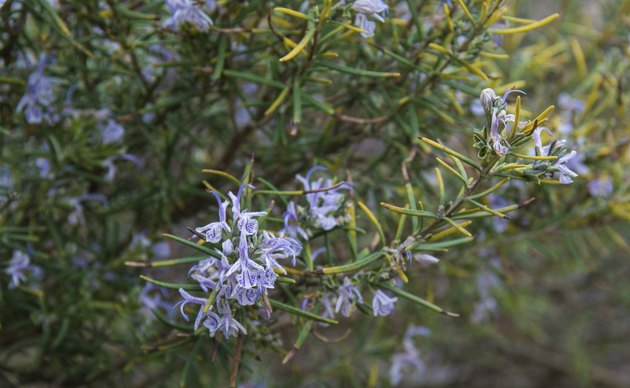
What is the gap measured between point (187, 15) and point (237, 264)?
529mm

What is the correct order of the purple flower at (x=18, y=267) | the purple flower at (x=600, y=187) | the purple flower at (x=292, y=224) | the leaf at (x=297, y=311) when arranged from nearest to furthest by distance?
the leaf at (x=297, y=311) < the purple flower at (x=292, y=224) < the purple flower at (x=18, y=267) < the purple flower at (x=600, y=187)

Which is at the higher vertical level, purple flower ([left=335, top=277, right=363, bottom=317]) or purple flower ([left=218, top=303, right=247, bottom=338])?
purple flower ([left=218, top=303, right=247, bottom=338])

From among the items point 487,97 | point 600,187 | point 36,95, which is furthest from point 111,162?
point 600,187

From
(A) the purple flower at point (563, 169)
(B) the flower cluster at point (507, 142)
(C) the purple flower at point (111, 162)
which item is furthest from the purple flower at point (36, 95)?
(A) the purple flower at point (563, 169)

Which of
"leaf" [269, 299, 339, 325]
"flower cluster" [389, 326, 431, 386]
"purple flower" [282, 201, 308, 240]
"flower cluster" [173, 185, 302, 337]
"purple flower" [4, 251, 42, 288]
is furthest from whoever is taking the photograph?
"flower cluster" [389, 326, 431, 386]

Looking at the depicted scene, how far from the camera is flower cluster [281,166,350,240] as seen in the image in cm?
108

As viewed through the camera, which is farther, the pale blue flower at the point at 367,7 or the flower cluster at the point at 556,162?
the pale blue flower at the point at 367,7

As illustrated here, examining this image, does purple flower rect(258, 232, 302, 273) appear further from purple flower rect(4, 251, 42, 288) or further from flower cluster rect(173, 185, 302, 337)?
purple flower rect(4, 251, 42, 288)

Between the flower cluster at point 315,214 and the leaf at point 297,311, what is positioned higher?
the flower cluster at point 315,214

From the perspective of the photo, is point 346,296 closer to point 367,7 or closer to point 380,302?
point 380,302

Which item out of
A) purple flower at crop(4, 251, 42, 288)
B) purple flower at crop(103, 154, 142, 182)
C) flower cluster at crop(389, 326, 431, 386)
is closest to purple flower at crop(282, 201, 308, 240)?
purple flower at crop(103, 154, 142, 182)

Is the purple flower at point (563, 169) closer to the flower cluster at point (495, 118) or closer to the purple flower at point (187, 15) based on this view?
the flower cluster at point (495, 118)

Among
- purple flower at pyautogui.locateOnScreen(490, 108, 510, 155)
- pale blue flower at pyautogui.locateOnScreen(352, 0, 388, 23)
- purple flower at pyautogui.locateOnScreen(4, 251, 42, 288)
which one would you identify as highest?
pale blue flower at pyautogui.locateOnScreen(352, 0, 388, 23)

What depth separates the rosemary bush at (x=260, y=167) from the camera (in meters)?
1.05
